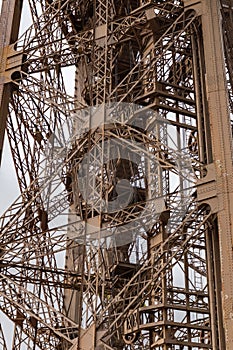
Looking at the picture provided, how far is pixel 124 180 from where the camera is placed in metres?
17.2

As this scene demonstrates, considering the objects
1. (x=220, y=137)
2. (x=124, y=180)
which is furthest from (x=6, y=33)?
(x=220, y=137)

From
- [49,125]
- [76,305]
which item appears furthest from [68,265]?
[49,125]

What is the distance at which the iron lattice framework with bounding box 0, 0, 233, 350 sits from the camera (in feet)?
38.0

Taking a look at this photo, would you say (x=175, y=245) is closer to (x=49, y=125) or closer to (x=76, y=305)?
(x=76, y=305)

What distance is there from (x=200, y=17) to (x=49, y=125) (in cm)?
542

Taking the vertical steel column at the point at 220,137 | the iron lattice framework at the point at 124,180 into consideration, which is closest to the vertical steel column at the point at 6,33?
the iron lattice framework at the point at 124,180

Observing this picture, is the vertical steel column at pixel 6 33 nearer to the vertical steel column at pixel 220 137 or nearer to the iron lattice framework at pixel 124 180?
the iron lattice framework at pixel 124 180

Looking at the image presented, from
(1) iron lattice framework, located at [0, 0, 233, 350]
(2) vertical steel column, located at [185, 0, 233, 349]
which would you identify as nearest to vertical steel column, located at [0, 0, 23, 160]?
(1) iron lattice framework, located at [0, 0, 233, 350]

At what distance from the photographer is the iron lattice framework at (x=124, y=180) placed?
38.0ft

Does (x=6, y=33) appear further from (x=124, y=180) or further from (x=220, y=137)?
(x=220, y=137)

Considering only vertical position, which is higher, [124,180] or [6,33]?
[6,33]

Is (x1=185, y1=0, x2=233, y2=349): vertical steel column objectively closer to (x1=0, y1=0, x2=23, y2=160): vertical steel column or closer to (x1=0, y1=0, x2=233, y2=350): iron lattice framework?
(x1=0, y1=0, x2=233, y2=350): iron lattice framework

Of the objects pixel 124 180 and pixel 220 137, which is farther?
pixel 124 180

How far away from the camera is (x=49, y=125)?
56.2 feet
